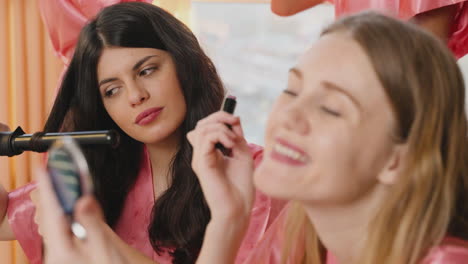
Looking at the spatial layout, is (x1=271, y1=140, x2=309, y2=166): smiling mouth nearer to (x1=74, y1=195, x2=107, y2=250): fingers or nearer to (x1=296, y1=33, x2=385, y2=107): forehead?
(x1=296, y1=33, x2=385, y2=107): forehead

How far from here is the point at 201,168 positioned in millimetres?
873

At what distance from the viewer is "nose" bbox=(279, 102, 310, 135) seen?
699 millimetres

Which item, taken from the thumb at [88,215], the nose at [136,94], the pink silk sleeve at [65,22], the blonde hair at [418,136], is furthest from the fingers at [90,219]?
the pink silk sleeve at [65,22]

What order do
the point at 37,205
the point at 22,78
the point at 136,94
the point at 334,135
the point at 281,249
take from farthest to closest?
the point at 22,78, the point at 37,205, the point at 136,94, the point at 281,249, the point at 334,135

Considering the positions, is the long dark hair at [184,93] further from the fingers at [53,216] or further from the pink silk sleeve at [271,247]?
Result: the fingers at [53,216]

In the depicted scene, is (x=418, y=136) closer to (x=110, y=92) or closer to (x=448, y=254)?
(x=448, y=254)

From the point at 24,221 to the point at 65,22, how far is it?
0.54m

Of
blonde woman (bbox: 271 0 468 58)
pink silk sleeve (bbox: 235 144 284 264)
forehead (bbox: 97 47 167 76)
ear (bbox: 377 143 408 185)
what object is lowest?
pink silk sleeve (bbox: 235 144 284 264)

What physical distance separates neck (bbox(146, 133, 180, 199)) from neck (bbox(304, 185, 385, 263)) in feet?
1.68

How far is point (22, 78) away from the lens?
5.31ft

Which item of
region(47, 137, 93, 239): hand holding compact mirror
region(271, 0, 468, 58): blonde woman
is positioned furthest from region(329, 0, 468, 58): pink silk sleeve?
region(47, 137, 93, 239): hand holding compact mirror

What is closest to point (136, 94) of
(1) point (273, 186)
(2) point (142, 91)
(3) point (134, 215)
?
(2) point (142, 91)

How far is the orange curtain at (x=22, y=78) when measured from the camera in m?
1.61

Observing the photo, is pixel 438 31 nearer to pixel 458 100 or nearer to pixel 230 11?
pixel 458 100
